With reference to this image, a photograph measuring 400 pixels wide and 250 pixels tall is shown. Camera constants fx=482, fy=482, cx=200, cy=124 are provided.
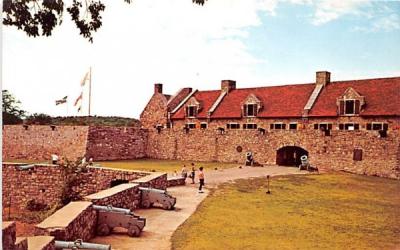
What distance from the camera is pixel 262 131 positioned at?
82.9 feet

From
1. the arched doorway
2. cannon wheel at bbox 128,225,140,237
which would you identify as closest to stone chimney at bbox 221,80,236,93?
the arched doorway

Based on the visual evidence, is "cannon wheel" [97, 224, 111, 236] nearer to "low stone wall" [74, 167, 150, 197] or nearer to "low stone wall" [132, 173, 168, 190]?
"low stone wall" [132, 173, 168, 190]

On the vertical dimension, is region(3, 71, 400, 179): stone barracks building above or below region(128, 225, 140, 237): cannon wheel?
above

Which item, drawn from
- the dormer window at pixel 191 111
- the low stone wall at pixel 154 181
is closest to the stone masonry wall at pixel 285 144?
the dormer window at pixel 191 111

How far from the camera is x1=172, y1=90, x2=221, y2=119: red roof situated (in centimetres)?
3003

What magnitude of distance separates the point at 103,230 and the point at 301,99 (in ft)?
62.4

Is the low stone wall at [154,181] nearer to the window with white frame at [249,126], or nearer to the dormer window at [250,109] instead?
the window with white frame at [249,126]

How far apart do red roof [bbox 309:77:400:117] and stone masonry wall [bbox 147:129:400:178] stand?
6.17 feet

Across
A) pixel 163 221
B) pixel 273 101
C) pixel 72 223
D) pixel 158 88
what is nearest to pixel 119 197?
pixel 163 221

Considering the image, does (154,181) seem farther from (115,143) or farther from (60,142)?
(60,142)

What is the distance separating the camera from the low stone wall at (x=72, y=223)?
6.90m

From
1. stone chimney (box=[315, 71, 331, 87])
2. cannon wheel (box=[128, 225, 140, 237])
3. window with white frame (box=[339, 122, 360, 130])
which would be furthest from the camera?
Result: stone chimney (box=[315, 71, 331, 87])

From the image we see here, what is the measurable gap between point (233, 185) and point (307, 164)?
689 centimetres

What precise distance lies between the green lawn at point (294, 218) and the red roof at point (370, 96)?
655cm
